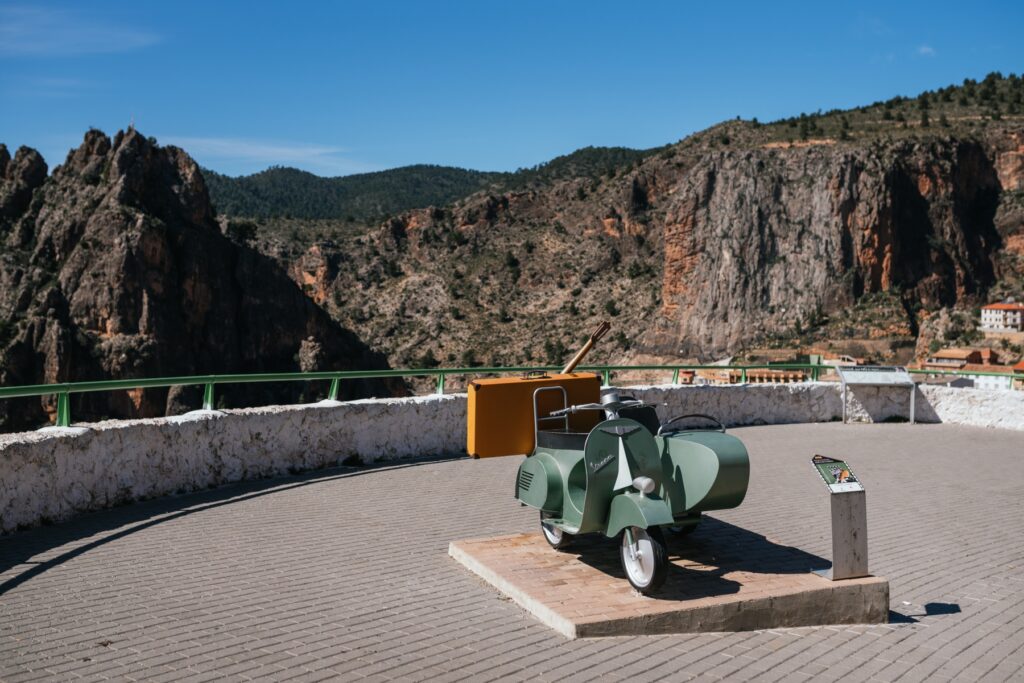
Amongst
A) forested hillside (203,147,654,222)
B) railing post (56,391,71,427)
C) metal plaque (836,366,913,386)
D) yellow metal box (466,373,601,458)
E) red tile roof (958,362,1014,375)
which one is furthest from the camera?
forested hillside (203,147,654,222)

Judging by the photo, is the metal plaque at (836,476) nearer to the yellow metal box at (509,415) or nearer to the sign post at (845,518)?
the sign post at (845,518)

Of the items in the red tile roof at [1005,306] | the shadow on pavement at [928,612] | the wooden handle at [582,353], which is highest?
the red tile roof at [1005,306]

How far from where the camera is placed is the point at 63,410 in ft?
30.2

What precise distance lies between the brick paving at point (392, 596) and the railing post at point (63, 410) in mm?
989

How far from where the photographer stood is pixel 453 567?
294 inches

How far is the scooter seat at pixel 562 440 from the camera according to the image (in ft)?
23.6

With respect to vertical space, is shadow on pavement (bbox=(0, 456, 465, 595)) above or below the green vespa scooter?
below

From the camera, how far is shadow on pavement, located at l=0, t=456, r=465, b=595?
7.36 metres

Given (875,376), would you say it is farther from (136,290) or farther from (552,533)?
(136,290)

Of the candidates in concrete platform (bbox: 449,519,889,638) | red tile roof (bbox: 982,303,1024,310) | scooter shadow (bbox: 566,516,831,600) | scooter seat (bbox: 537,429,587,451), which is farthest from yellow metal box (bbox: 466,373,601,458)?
red tile roof (bbox: 982,303,1024,310)

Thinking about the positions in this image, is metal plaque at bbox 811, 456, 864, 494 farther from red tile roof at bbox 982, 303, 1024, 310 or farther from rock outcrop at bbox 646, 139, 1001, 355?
rock outcrop at bbox 646, 139, 1001, 355

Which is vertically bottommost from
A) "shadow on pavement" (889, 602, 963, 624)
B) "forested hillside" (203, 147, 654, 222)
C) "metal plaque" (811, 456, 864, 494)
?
"shadow on pavement" (889, 602, 963, 624)

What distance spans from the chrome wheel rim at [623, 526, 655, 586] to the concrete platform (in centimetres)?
13

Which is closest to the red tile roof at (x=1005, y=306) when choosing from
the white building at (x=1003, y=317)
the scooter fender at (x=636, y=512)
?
the white building at (x=1003, y=317)
